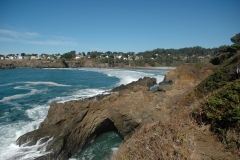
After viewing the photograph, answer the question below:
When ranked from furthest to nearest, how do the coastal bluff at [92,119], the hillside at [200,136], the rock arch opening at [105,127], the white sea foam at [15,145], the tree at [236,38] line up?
the tree at [236,38] < the rock arch opening at [105,127] < the coastal bluff at [92,119] < the white sea foam at [15,145] < the hillside at [200,136]

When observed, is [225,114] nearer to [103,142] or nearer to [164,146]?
[164,146]

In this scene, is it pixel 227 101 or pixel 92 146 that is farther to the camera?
pixel 92 146

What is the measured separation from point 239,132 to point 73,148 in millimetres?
10090

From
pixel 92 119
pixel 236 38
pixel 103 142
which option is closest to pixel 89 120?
pixel 92 119

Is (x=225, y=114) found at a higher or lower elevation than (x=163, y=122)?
higher

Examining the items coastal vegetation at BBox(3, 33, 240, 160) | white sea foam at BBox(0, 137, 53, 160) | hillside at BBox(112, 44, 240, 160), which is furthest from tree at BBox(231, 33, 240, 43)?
white sea foam at BBox(0, 137, 53, 160)

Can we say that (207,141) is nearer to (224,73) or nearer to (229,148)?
(229,148)

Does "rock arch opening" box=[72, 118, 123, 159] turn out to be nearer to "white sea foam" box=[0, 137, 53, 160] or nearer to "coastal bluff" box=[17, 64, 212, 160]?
"coastal bluff" box=[17, 64, 212, 160]

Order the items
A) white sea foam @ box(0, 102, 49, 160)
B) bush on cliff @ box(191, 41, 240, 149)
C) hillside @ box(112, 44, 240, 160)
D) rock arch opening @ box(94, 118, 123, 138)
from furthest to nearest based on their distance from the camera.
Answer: rock arch opening @ box(94, 118, 123, 138)
white sea foam @ box(0, 102, 49, 160)
bush on cliff @ box(191, 41, 240, 149)
hillside @ box(112, 44, 240, 160)

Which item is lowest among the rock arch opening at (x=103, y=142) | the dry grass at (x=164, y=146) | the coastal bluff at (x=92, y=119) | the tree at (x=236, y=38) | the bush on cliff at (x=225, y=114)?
the rock arch opening at (x=103, y=142)

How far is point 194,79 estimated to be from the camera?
25781mm

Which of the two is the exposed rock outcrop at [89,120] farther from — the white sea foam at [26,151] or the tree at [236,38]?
the tree at [236,38]

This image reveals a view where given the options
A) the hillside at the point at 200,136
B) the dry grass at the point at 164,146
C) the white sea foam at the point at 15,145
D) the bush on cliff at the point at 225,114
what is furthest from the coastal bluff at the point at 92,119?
the dry grass at the point at 164,146

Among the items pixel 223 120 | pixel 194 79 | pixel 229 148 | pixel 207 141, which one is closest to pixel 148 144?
pixel 207 141
